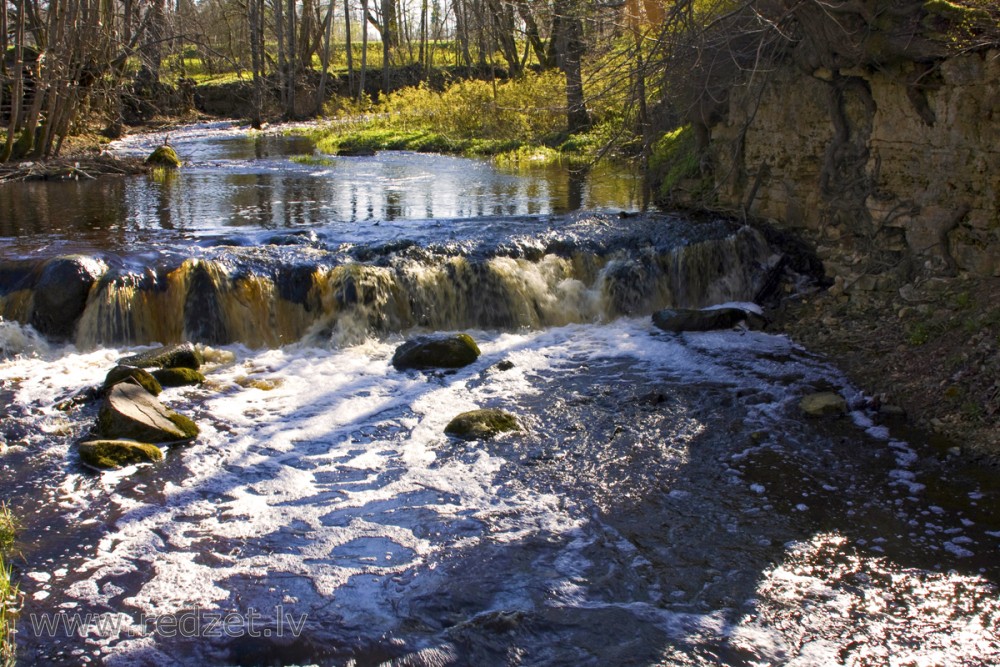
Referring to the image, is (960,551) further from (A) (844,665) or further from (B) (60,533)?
(B) (60,533)

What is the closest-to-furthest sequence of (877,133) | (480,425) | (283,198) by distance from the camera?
(480,425) < (877,133) < (283,198)

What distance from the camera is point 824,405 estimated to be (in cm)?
723

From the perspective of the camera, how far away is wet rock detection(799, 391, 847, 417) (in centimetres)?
721

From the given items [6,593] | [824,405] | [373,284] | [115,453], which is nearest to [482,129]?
[373,284]

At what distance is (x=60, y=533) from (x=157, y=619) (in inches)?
49.8

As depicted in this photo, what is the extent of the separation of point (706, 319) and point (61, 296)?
266 inches

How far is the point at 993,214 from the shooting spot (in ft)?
27.0

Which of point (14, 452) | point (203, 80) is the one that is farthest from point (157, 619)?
point (203, 80)

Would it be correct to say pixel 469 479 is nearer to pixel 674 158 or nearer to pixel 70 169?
pixel 674 158

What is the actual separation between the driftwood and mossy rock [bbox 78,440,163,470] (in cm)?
1240

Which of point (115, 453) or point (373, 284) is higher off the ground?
point (373, 284)

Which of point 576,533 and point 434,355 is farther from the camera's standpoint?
point 434,355

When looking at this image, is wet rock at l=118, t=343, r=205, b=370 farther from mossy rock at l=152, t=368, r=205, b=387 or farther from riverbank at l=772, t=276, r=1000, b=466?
riverbank at l=772, t=276, r=1000, b=466

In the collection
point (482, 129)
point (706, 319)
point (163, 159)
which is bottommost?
point (706, 319)
